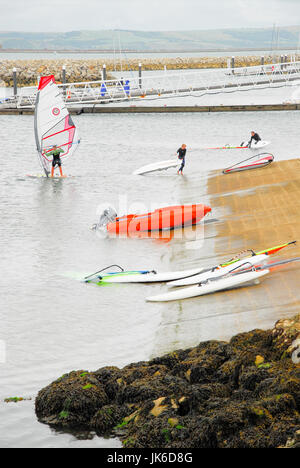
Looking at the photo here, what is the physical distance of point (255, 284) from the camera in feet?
47.3

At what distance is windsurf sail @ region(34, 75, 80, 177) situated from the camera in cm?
3097

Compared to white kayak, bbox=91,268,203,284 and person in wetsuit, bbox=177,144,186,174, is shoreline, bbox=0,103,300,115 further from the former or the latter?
white kayak, bbox=91,268,203,284

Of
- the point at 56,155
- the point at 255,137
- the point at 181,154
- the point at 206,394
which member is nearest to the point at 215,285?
the point at 206,394

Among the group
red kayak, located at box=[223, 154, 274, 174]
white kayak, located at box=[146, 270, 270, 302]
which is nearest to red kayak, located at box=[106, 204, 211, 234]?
white kayak, located at box=[146, 270, 270, 302]

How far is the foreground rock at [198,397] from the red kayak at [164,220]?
939 cm

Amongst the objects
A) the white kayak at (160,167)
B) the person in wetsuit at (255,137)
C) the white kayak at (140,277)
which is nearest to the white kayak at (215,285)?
the white kayak at (140,277)

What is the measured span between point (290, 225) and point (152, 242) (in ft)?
13.0

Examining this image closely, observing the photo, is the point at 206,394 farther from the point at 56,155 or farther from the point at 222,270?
the point at 56,155

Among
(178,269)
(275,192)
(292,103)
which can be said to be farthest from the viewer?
(292,103)

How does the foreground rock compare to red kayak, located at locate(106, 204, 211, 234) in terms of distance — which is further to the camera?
red kayak, located at locate(106, 204, 211, 234)

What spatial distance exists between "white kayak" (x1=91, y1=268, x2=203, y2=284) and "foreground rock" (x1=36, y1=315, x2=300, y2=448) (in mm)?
4496
